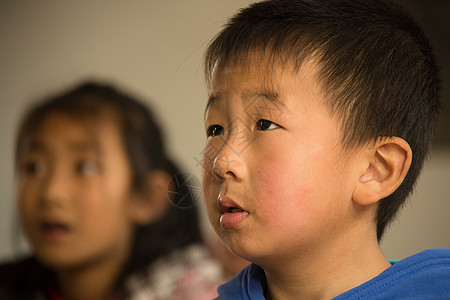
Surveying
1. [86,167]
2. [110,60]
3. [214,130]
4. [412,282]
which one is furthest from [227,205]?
[110,60]

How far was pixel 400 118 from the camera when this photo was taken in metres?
0.70

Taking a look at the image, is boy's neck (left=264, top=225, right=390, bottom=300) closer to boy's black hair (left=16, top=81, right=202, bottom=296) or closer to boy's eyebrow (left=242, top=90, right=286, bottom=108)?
boy's eyebrow (left=242, top=90, right=286, bottom=108)

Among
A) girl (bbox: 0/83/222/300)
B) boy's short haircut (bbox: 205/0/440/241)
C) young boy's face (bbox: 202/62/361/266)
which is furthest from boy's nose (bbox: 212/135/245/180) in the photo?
girl (bbox: 0/83/222/300)

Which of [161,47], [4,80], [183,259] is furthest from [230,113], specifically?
[4,80]

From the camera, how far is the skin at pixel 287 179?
0.64 metres

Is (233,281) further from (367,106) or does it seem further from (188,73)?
(188,73)

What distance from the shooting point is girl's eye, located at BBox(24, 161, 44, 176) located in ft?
4.67

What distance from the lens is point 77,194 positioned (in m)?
1.41

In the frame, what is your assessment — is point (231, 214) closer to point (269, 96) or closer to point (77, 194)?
point (269, 96)

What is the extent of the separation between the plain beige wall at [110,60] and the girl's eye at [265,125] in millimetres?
884

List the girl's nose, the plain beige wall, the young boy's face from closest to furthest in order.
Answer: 1. the young boy's face
2. the girl's nose
3. the plain beige wall

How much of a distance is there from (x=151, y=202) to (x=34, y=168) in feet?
1.07

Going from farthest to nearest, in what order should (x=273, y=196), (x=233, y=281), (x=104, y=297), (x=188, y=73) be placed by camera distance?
(x=188, y=73)
(x=104, y=297)
(x=233, y=281)
(x=273, y=196)

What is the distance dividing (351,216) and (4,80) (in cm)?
126
